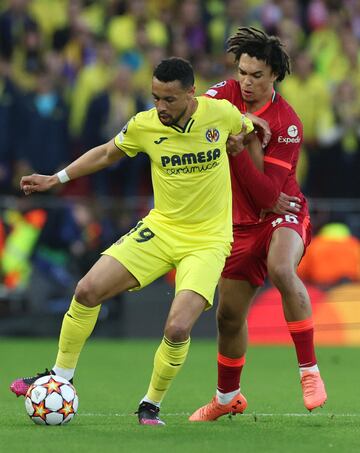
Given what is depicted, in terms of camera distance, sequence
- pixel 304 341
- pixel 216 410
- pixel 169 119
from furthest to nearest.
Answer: pixel 216 410 < pixel 304 341 < pixel 169 119

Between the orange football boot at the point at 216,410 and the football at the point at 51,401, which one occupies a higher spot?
the football at the point at 51,401

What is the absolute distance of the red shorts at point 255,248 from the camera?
8844mm

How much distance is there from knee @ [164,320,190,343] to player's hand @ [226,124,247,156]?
1377mm

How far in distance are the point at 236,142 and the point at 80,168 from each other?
1.10 meters

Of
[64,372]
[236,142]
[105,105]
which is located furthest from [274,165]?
[105,105]

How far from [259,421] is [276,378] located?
342cm

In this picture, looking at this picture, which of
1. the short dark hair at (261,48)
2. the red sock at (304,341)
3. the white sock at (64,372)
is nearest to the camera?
the white sock at (64,372)

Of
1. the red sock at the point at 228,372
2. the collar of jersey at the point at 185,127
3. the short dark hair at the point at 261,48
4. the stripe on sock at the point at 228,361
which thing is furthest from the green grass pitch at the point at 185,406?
the short dark hair at the point at 261,48

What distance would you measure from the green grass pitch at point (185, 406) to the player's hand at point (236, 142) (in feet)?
6.25

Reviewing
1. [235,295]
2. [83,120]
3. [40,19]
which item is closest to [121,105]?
[83,120]

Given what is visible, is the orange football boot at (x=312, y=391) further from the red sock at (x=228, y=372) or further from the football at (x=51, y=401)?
the football at (x=51, y=401)

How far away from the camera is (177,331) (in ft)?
25.6

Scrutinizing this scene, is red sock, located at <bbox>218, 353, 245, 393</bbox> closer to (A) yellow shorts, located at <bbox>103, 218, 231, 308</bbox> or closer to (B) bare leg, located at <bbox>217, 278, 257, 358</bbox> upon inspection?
(B) bare leg, located at <bbox>217, 278, 257, 358</bbox>

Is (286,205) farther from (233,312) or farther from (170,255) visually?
(170,255)
